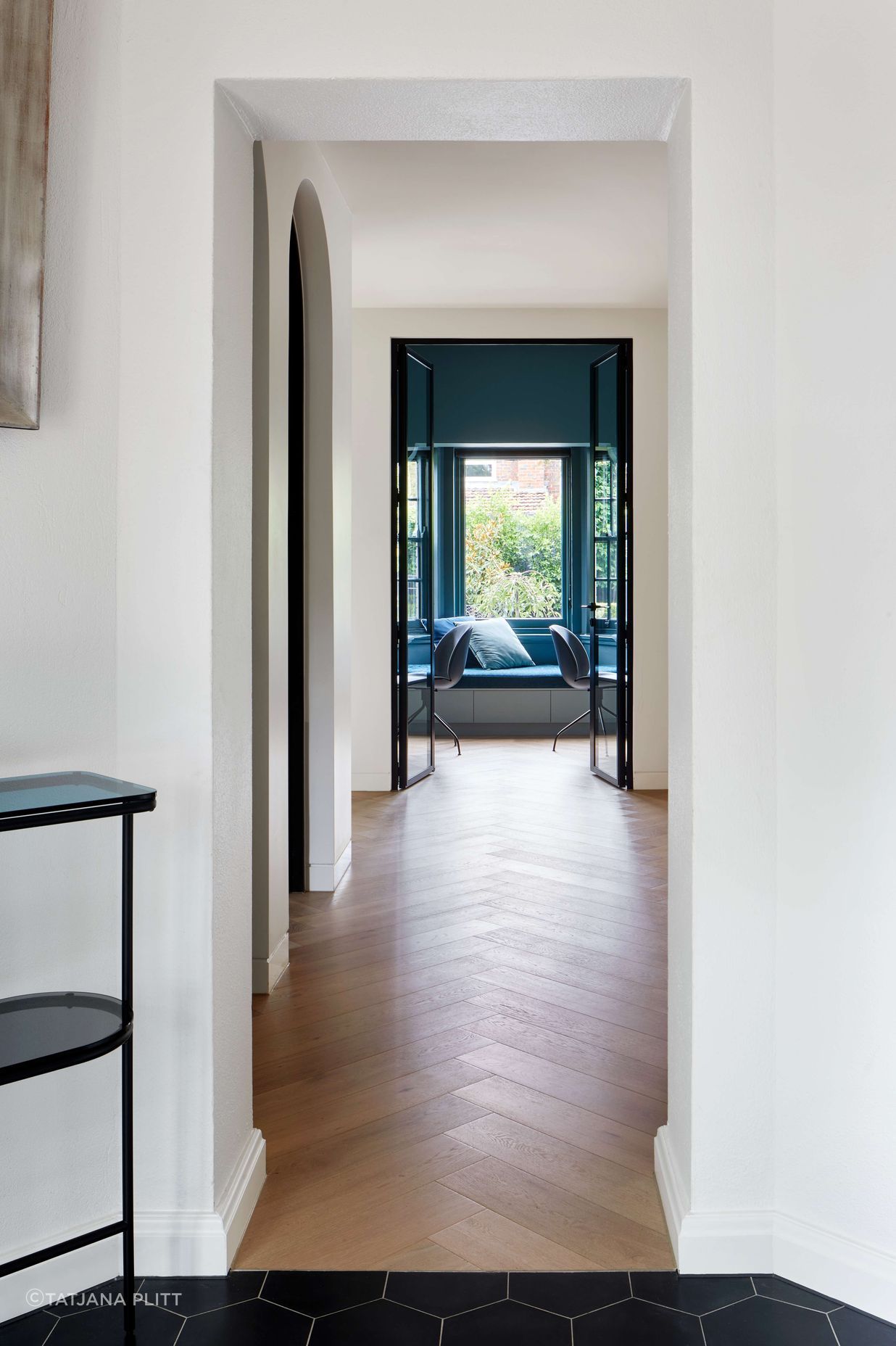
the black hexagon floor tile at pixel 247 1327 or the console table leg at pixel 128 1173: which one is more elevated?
the console table leg at pixel 128 1173

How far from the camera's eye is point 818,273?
1746 mm

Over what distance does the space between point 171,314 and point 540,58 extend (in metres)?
0.77

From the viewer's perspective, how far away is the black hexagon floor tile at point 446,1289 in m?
1.71

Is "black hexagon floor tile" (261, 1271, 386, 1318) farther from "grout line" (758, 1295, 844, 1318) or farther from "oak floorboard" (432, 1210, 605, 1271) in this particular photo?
"grout line" (758, 1295, 844, 1318)

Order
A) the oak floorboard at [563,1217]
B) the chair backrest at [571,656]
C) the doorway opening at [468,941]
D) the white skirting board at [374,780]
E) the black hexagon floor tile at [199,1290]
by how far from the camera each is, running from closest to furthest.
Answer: the black hexagon floor tile at [199,1290]
the oak floorboard at [563,1217]
the doorway opening at [468,941]
the white skirting board at [374,780]
the chair backrest at [571,656]

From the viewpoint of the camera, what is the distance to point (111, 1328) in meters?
1.66

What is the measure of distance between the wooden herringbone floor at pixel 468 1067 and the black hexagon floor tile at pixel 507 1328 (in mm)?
121

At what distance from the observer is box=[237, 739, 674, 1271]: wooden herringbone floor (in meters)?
1.92

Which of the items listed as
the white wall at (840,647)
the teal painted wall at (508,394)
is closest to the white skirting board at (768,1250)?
the white wall at (840,647)

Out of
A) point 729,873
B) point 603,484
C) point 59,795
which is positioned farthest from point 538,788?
point 59,795

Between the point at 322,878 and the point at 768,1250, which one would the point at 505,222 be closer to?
the point at 322,878

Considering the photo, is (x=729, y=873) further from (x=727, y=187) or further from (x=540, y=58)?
(x=540, y=58)

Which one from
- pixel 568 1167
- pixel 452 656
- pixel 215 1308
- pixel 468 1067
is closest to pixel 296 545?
pixel 468 1067

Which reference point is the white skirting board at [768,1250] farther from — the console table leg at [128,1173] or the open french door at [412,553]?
the open french door at [412,553]
